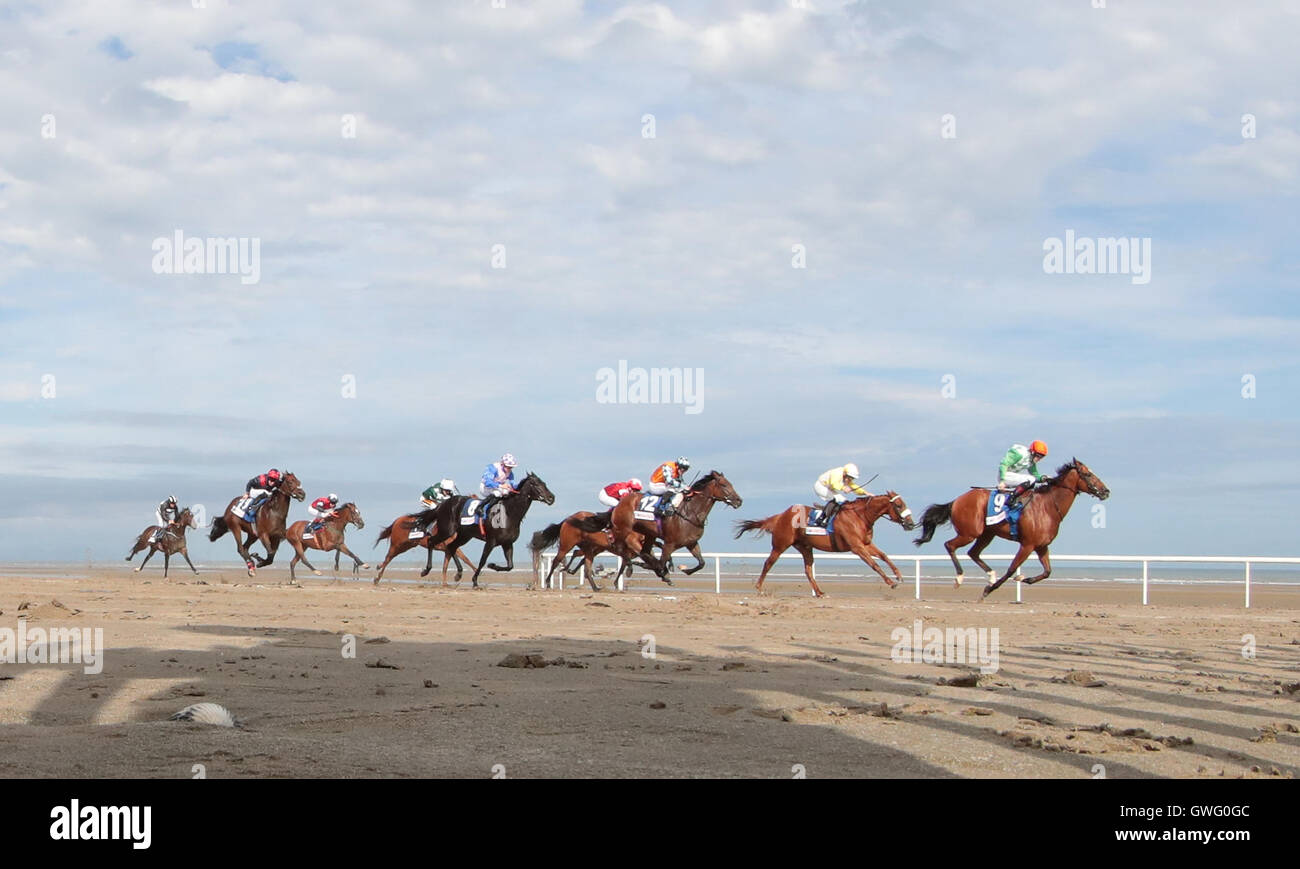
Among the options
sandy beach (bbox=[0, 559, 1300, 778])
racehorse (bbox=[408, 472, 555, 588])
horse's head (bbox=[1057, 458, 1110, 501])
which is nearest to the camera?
sandy beach (bbox=[0, 559, 1300, 778])

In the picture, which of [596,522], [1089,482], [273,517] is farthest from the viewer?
[273,517]

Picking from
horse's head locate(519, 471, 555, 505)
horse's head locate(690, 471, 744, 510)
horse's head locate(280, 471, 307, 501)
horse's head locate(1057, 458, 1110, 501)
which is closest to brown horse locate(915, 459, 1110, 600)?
horse's head locate(1057, 458, 1110, 501)

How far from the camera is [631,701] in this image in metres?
8.32

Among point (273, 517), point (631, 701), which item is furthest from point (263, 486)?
point (631, 701)

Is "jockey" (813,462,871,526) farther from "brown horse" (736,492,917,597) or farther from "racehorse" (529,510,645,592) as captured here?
"racehorse" (529,510,645,592)

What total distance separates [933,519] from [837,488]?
2179 mm

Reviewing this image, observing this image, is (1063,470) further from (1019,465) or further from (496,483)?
(496,483)

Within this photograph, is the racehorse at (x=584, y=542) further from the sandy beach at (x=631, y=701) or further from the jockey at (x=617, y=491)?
the sandy beach at (x=631, y=701)

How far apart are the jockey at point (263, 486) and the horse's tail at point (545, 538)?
6083mm

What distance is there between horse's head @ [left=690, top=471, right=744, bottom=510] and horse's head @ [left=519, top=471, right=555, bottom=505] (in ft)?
10.6

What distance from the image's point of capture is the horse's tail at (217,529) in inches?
1265

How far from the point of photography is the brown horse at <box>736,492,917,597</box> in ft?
81.7
